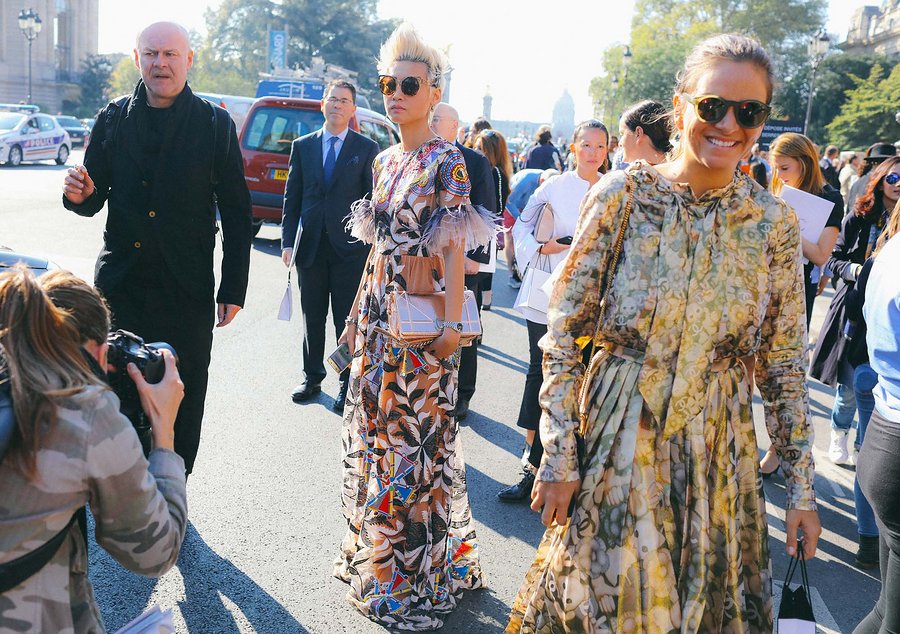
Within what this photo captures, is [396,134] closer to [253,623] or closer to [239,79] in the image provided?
[253,623]

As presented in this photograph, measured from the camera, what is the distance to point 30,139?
27.1 metres

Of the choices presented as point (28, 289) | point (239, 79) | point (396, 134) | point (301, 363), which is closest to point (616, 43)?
point (239, 79)

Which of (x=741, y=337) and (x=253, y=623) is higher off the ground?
(x=741, y=337)

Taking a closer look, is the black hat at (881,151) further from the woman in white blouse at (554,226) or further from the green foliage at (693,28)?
the green foliage at (693,28)

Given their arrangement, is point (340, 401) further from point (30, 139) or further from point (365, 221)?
point (30, 139)

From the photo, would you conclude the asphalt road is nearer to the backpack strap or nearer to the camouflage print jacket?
the camouflage print jacket

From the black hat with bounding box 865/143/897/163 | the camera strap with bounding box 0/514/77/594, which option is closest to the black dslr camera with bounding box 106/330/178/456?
the camera strap with bounding box 0/514/77/594

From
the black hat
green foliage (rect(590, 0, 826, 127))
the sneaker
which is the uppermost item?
green foliage (rect(590, 0, 826, 127))

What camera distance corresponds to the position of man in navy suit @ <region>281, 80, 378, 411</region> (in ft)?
20.7

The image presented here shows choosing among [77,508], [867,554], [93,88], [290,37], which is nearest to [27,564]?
[77,508]

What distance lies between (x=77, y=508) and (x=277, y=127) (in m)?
11.9

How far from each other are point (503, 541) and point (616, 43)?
76.4 meters

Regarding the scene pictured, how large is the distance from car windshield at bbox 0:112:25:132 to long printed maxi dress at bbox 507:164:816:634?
28.4 m

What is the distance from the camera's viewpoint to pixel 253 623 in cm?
336
